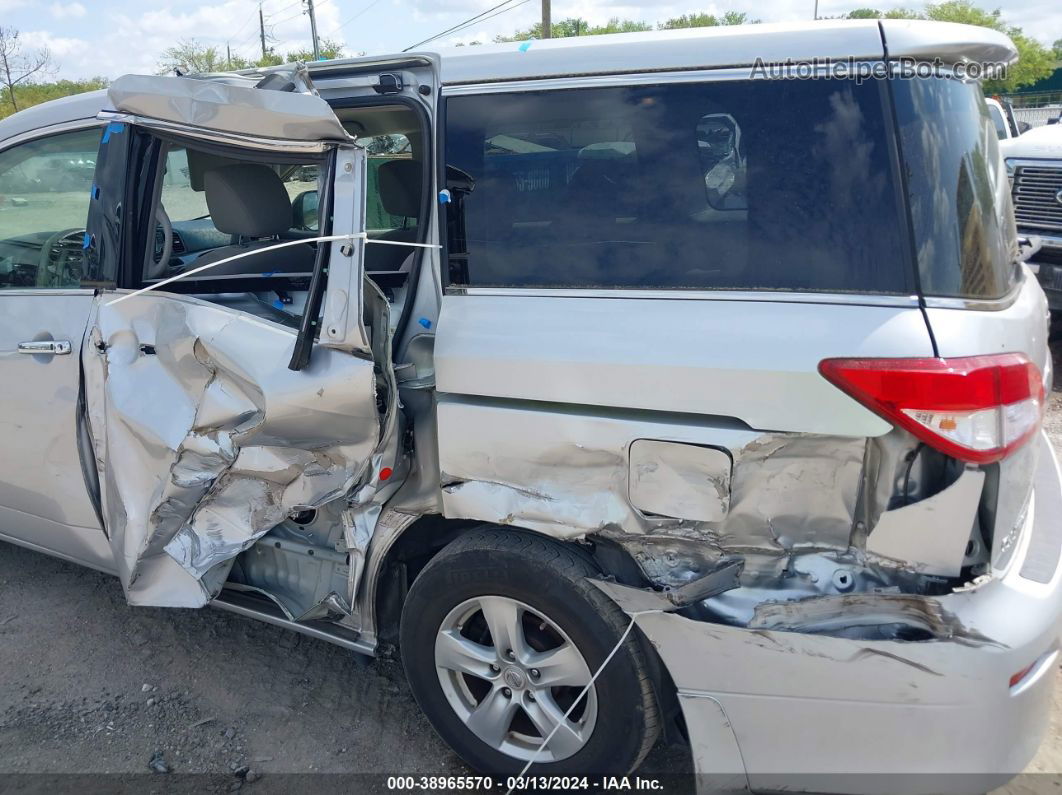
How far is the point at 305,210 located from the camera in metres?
3.96

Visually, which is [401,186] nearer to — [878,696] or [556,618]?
[556,618]

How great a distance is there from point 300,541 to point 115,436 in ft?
2.29

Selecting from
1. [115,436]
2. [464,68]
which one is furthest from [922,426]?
[115,436]

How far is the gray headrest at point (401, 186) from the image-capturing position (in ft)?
10.7

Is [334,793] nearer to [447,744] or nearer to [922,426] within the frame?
[447,744]

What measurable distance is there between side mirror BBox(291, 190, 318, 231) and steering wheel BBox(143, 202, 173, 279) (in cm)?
72

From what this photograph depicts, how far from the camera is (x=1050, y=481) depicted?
2.50 meters

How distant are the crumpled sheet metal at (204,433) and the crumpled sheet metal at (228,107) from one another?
550 mm

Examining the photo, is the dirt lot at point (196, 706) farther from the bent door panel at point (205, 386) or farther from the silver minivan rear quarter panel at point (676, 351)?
the silver minivan rear quarter panel at point (676, 351)

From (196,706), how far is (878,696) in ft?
7.68

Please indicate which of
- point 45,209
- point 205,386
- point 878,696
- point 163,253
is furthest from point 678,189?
point 45,209

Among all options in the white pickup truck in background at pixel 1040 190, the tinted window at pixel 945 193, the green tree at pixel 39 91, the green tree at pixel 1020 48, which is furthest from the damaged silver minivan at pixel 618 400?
the green tree at pixel 1020 48

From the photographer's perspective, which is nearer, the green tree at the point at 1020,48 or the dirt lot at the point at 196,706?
the dirt lot at the point at 196,706

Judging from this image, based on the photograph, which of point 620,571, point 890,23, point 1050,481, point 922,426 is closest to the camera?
point 922,426
